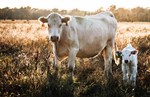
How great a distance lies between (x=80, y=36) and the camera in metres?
8.73

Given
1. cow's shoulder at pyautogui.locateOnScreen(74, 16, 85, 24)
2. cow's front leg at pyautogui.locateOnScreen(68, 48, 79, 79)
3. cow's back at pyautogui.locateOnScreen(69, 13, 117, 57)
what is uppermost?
cow's shoulder at pyautogui.locateOnScreen(74, 16, 85, 24)

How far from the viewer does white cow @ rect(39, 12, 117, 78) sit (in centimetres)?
809

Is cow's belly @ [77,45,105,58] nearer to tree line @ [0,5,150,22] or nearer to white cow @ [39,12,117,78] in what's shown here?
white cow @ [39,12,117,78]

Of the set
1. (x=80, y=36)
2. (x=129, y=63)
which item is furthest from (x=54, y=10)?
(x=129, y=63)

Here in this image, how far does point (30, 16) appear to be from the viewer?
219 ft

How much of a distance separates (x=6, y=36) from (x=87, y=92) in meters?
7.73

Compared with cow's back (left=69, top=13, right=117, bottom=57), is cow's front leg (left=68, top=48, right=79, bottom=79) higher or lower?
lower

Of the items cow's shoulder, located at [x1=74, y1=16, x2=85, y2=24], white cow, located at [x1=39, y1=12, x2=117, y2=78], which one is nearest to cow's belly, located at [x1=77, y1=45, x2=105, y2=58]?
white cow, located at [x1=39, y1=12, x2=117, y2=78]

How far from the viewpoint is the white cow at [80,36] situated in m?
8.09

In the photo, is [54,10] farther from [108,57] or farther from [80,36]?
[80,36]

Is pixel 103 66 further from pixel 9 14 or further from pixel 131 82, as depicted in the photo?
pixel 9 14

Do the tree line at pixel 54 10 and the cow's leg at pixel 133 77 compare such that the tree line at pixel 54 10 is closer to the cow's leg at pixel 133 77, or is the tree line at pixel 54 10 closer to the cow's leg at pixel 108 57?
the cow's leg at pixel 108 57

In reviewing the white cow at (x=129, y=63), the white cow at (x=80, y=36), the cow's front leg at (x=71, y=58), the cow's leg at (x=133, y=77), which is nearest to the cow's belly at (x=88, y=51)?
the white cow at (x=80, y=36)

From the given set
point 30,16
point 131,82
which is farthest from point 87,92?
point 30,16
